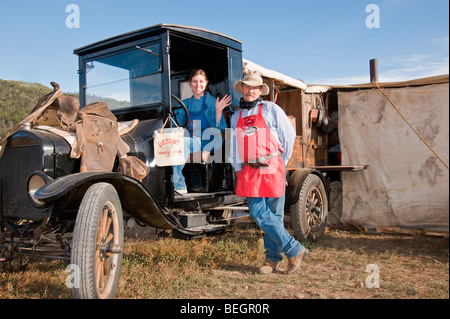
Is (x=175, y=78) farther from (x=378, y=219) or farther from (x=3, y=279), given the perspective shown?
(x=378, y=219)

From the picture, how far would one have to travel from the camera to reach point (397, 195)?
5270mm

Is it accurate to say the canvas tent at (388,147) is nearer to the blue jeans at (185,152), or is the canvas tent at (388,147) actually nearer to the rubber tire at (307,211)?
the rubber tire at (307,211)

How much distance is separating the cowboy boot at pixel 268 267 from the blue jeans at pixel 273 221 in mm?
173

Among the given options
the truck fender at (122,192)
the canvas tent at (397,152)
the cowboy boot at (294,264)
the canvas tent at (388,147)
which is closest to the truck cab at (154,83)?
the truck fender at (122,192)

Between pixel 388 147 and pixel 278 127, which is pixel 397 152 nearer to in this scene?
pixel 388 147

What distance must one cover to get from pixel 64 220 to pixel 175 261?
1300mm

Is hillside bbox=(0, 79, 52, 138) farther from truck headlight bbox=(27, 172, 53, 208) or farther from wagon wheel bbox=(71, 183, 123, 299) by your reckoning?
wagon wheel bbox=(71, 183, 123, 299)

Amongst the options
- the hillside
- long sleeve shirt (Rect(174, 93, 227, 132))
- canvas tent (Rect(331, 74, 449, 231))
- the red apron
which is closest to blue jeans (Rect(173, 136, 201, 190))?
long sleeve shirt (Rect(174, 93, 227, 132))

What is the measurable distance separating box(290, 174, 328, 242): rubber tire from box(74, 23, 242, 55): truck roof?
6.73 feet

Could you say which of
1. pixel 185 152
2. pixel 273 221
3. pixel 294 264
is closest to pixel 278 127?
pixel 273 221

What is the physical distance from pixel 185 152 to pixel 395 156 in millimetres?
3165

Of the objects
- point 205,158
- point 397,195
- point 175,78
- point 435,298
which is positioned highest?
point 175,78

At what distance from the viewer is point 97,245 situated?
2580 mm
